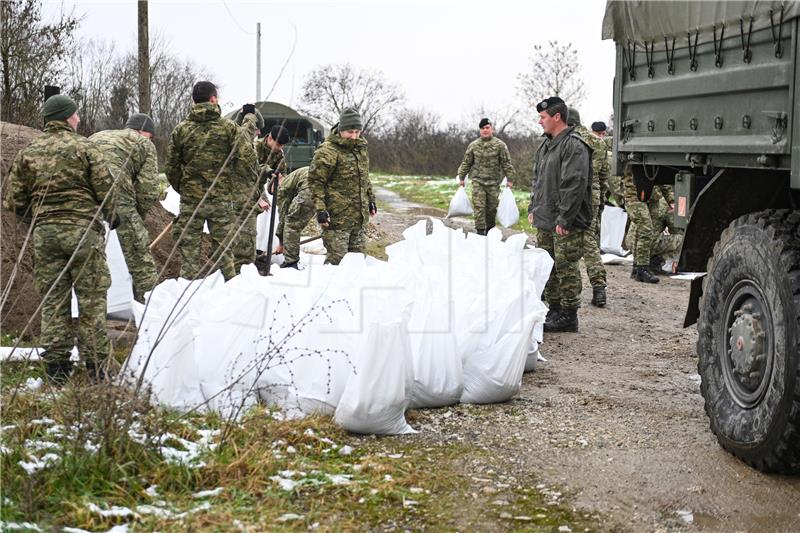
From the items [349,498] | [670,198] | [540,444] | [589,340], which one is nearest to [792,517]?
[540,444]

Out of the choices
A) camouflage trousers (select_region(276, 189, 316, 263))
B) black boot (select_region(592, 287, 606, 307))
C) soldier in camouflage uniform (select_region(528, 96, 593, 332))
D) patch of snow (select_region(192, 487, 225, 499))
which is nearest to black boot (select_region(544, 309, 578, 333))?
soldier in camouflage uniform (select_region(528, 96, 593, 332))

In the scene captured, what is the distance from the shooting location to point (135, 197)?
7516mm

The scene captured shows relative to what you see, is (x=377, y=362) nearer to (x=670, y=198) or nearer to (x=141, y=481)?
(x=141, y=481)

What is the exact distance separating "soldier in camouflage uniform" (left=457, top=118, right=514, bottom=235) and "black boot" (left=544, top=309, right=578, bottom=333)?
5633 mm

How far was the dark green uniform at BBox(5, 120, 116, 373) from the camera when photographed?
5633mm

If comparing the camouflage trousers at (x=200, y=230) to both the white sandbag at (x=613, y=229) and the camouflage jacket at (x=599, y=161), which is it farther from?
the white sandbag at (x=613, y=229)

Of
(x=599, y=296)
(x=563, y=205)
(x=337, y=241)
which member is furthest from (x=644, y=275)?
(x=337, y=241)

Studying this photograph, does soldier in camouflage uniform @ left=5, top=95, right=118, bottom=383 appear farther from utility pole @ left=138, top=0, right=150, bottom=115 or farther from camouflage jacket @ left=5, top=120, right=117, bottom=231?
utility pole @ left=138, top=0, right=150, bottom=115

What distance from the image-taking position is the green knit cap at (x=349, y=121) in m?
8.83

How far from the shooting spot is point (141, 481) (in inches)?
146

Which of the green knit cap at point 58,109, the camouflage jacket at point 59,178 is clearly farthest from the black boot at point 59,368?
the green knit cap at point 58,109

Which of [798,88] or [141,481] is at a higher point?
[798,88]

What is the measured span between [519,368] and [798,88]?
2.30 meters

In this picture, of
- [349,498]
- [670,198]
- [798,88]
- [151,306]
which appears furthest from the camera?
[670,198]
